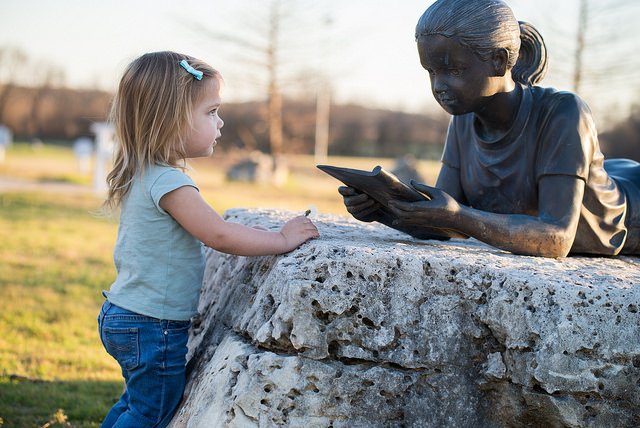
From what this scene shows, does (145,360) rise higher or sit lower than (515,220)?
lower

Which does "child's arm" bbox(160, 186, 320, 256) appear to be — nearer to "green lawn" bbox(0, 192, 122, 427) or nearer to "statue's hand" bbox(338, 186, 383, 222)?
"statue's hand" bbox(338, 186, 383, 222)

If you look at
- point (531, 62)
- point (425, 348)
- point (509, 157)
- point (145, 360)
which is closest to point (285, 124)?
point (531, 62)

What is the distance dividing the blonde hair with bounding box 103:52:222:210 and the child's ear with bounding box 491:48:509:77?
1.13 meters

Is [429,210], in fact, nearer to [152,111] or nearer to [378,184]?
[378,184]

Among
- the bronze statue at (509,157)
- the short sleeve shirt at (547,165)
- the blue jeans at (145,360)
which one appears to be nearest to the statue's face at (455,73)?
the bronze statue at (509,157)

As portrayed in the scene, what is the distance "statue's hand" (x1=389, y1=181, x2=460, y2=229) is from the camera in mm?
2215

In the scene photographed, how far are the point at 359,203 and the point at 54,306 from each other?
3.49 m

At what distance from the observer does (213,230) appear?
217 centimetres

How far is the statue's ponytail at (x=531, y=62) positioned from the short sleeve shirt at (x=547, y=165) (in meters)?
0.09

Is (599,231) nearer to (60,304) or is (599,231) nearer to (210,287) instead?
(210,287)

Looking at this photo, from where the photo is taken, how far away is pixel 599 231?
2613 mm

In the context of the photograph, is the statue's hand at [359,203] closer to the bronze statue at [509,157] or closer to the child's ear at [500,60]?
the bronze statue at [509,157]

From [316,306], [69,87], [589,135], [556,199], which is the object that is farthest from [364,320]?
[69,87]

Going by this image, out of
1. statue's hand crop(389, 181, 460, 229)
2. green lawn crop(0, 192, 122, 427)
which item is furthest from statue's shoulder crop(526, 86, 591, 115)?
green lawn crop(0, 192, 122, 427)
